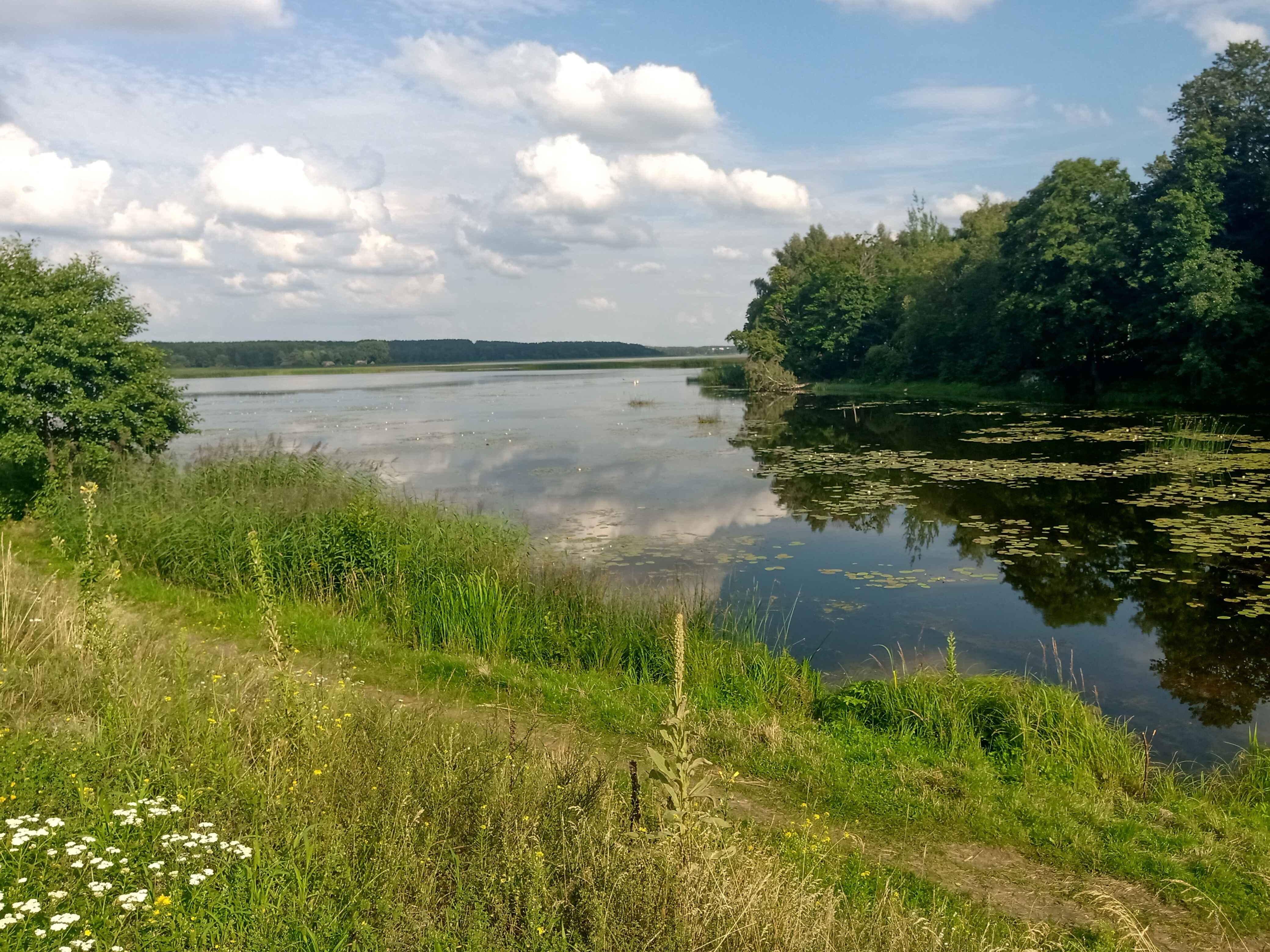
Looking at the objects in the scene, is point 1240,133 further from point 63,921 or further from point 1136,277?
point 63,921

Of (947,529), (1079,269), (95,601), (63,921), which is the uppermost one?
(1079,269)

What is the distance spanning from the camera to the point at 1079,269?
3353cm

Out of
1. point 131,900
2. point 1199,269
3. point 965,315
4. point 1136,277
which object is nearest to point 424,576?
point 131,900

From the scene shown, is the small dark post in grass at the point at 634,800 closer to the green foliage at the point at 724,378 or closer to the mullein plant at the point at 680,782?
the mullein plant at the point at 680,782

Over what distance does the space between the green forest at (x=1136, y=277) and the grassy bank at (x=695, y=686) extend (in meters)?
26.4

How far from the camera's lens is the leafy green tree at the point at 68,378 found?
13.6 meters

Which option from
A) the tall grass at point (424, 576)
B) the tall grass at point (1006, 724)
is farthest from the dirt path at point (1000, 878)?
the tall grass at point (424, 576)

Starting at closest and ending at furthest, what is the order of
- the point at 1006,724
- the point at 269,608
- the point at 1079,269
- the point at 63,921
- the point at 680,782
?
the point at 63,921 < the point at 680,782 < the point at 269,608 < the point at 1006,724 < the point at 1079,269

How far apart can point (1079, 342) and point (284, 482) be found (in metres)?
33.2

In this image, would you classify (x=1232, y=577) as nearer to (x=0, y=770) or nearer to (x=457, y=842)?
(x=457, y=842)

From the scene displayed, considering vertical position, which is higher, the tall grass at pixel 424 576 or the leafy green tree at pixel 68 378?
the leafy green tree at pixel 68 378

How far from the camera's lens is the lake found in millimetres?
8969

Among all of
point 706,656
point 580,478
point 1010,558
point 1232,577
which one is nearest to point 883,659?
point 706,656

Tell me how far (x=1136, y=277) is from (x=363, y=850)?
35.1 metres
